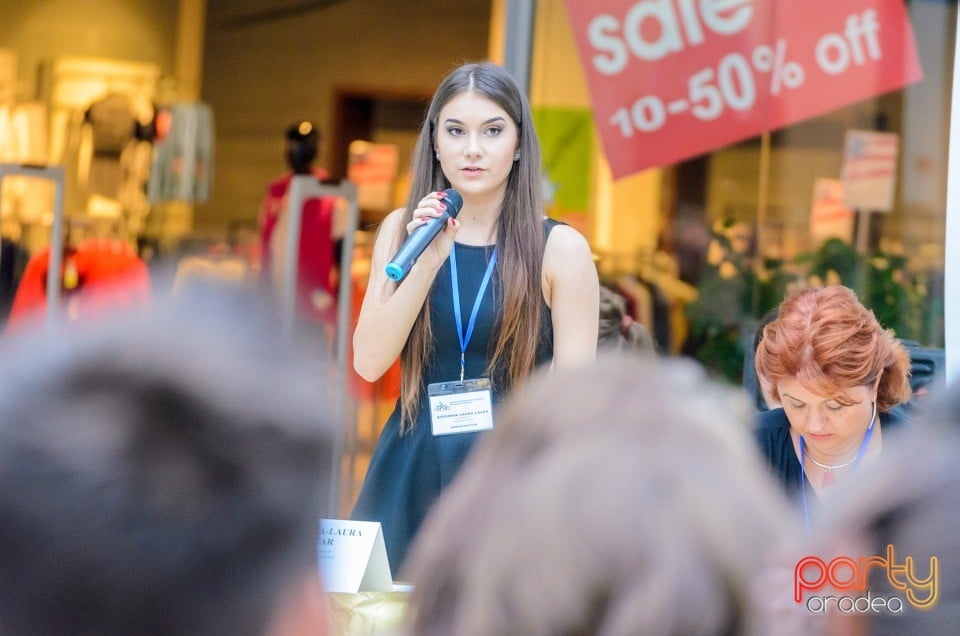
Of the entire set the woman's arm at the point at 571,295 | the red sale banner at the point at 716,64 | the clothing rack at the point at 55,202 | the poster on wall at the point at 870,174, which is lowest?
the woman's arm at the point at 571,295

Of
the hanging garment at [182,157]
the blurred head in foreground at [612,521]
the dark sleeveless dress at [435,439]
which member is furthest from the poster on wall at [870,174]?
the blurred head in foreground at [612,521]

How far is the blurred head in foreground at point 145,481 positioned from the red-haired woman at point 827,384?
195 centimetres

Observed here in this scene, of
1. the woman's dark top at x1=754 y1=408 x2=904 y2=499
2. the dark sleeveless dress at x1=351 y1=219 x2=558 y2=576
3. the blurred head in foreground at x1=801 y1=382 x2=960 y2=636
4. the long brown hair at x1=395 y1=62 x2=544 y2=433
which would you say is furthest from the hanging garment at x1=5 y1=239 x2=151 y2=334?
the blurred head in foreground at x1=801 y1=382 x2=960 y2=636

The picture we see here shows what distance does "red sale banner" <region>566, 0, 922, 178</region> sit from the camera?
459 cm

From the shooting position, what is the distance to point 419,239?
246cm

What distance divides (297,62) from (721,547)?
6.56 meters

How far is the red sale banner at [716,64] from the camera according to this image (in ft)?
15.0

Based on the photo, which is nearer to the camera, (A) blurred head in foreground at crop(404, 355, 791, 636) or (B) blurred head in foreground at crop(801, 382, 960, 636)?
(A) blurred head in foreground at crop(404, 355, 791, 636)

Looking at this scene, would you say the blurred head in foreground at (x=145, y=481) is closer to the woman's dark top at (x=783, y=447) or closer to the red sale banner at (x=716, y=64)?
the woman's dark top at (x=783, y=447)

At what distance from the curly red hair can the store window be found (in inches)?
61.2

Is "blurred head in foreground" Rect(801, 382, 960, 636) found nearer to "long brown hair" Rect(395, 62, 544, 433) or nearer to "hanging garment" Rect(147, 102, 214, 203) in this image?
"long brown hair" Rect(395, 62, 544, 433)

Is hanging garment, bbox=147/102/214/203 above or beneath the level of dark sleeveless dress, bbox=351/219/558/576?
above

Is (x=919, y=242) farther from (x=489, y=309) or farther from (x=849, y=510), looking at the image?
(x=849, y=510)

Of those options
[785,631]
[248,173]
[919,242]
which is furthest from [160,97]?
[785,631]
